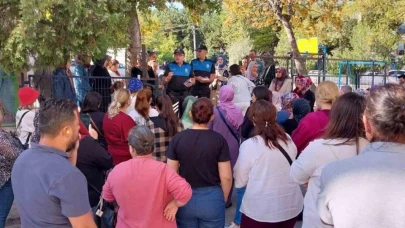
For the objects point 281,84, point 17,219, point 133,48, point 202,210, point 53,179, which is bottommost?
point 17,219

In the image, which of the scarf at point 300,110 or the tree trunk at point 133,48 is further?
the tree trunk at point 133,48

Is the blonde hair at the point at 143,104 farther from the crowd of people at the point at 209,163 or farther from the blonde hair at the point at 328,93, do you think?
the blonde hair at the point at 328,93

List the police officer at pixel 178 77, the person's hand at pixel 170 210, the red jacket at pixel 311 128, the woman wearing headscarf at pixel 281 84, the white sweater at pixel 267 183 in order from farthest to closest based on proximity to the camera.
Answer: the woman wearing headscarf at pixel 281 84, the police officer at pixel 178 77, the red jacket at pixel 311 128, the white sweater at pixel 267 183, the person's hand at pixel 170 210

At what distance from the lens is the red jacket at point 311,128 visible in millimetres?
4176

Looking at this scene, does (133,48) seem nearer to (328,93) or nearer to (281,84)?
(281,84)

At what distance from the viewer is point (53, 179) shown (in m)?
2.41

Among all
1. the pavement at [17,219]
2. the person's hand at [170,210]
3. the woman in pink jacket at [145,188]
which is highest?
the woman in pink jacket at [145,188]

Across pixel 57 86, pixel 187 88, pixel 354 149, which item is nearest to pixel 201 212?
pixel 354 149

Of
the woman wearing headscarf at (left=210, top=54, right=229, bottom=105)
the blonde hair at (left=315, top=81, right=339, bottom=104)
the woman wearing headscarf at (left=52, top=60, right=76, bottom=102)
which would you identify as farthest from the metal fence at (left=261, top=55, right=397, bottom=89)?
the blonde hair at (left=315, top=81, right=339, bottom=104)

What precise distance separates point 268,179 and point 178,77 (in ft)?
17.2

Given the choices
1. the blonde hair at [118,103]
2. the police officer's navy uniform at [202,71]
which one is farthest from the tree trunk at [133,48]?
the blonde hair at [118,103]

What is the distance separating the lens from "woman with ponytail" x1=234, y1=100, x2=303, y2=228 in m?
3.93

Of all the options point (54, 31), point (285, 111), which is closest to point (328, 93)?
point (285, 111)

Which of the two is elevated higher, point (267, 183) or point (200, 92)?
point (200, 92)
